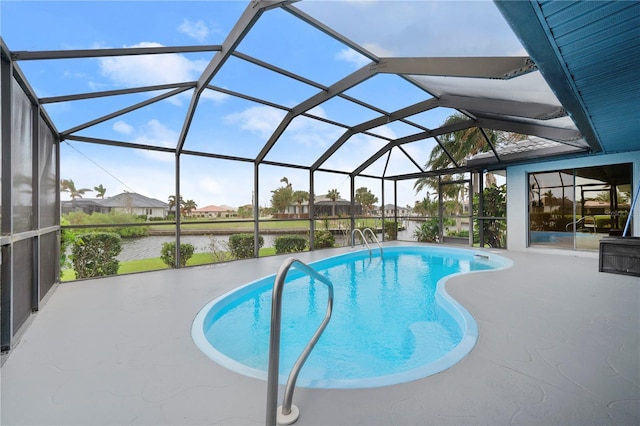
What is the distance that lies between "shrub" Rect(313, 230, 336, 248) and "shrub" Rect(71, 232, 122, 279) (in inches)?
243

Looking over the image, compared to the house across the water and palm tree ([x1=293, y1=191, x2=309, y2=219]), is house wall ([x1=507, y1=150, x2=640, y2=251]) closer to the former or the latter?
palm tree ([x1=293, y1=191, x2=309, y2=219])

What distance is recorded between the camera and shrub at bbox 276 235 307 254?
33.6 ft

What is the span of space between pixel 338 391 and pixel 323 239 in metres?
8.90

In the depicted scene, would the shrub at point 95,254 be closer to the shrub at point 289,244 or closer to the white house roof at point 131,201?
the white house roof at point 131,201

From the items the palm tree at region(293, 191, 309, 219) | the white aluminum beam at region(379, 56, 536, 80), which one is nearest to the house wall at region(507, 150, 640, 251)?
the white aluminum beam at region(379, 56, 536, 80)

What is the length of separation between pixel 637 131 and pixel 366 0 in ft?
17.3

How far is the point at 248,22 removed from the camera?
354cm

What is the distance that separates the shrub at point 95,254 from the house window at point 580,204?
12153 mm

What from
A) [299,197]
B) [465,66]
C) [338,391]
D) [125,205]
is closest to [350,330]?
[338,391]

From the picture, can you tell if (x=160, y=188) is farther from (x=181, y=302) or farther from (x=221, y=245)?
(x=181, y=302)

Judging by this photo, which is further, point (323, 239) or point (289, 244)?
point (323, 239)

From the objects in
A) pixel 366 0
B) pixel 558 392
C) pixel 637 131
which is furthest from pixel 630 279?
pixel 366 0

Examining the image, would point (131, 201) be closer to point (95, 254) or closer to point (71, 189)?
point (71, 189)

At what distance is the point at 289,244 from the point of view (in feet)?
34.2
